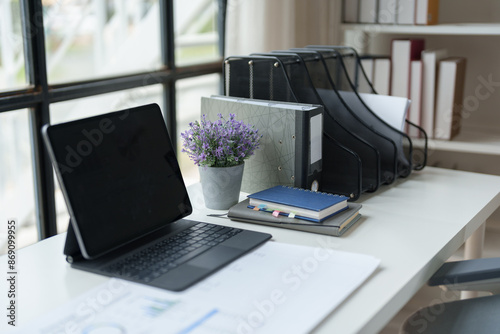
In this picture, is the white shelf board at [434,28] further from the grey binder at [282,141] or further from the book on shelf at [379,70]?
the grey binder at [282,141]

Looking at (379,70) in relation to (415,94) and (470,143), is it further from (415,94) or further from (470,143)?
(470,143)

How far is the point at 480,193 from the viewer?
153cm

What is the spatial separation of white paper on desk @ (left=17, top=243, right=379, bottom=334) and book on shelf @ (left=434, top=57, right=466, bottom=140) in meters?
1.14

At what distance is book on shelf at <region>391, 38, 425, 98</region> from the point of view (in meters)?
2.06

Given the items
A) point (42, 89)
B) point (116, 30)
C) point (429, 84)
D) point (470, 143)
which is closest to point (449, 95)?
point (429, 84)

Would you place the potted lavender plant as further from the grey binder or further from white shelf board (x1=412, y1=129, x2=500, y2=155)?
white shelf board (x1=412, y1=129, x2=500, y2=155)

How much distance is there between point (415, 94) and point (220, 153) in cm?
101

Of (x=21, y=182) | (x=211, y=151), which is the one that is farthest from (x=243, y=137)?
(x=21, y=182)

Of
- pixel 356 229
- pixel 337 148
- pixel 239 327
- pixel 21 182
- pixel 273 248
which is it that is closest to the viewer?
pixel 239 327

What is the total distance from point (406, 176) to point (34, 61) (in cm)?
107

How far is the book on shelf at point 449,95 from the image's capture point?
2.03 meters

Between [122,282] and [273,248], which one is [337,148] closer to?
[273,248]

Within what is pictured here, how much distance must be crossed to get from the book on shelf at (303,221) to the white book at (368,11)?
1.04m

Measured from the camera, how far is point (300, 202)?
1267 mm
